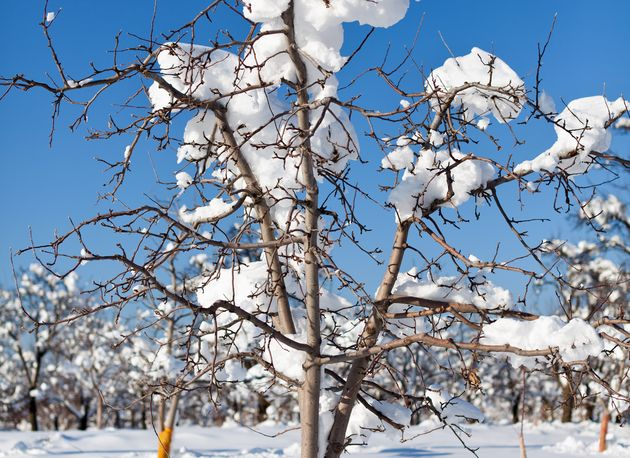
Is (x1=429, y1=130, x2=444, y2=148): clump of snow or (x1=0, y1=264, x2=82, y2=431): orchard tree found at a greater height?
(x1=0, y1=264, x2=82, y2=431): orchard tree

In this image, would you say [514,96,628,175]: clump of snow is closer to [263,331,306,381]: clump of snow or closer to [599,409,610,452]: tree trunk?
[263,331,306,381]: clump of snow

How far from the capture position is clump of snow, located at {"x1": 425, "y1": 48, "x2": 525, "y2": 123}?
13.7 ft

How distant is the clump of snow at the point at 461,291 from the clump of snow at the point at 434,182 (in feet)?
1.73

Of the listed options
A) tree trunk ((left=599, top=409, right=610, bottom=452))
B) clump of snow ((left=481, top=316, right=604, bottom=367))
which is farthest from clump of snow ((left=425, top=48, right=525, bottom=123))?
tree trunk ((left=599, top=409, right=610, bottom=452))

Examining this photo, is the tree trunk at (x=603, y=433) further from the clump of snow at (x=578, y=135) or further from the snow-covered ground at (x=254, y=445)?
the clump of snow at (x=578, y=135)

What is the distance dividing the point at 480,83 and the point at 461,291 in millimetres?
1372

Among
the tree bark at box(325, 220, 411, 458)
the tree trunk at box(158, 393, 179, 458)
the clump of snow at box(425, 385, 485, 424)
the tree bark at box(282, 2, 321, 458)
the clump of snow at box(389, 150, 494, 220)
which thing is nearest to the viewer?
the tree bark at box(282, 2, 321, 458)

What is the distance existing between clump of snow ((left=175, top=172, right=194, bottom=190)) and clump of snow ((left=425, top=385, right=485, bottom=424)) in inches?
87.2

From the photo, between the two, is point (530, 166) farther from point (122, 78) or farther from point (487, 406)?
point (487, 406)

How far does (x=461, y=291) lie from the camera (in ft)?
15.4

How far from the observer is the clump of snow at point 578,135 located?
13.7 ft

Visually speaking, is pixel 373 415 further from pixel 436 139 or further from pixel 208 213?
pixel 436 139

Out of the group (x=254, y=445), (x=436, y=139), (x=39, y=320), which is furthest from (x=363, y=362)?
(x=39, y=320)

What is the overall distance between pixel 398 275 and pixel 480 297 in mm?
607
